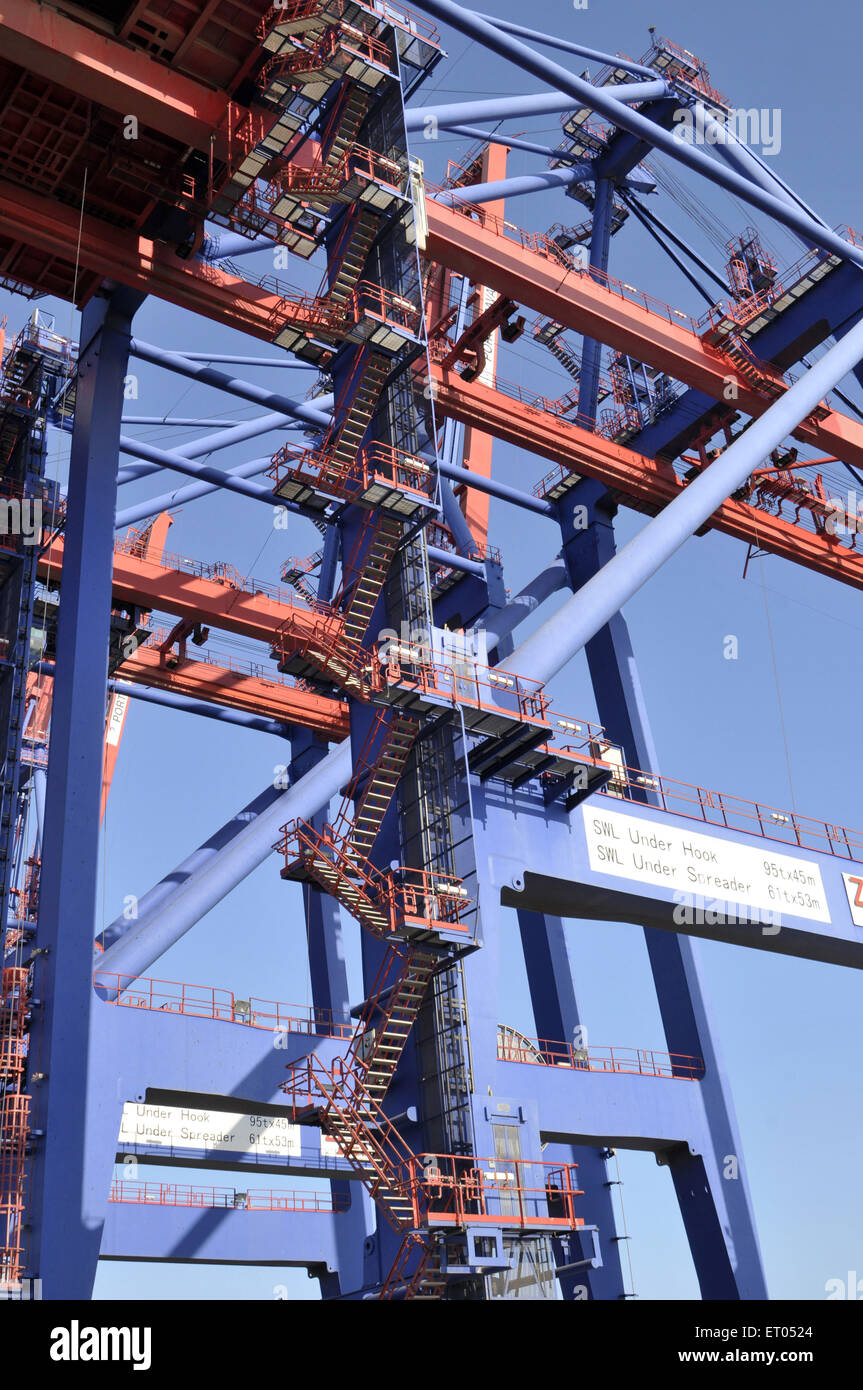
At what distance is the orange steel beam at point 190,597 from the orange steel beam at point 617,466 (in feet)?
17.8

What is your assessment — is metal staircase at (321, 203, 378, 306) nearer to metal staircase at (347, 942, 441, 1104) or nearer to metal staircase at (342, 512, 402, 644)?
metal staircase at (342, 512, 402, 644)

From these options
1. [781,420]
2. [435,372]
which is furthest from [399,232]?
[781,420]

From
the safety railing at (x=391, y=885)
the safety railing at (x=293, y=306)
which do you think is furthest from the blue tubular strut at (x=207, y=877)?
the safety railing at (x=293, y=306)

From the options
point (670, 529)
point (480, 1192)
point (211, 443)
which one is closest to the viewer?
point (480, 1192)

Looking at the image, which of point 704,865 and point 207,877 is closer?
point 704,865

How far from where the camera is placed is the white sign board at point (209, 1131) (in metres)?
24.8

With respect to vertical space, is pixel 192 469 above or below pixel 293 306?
above

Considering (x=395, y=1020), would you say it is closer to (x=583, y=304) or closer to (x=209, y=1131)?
(x=209, y=1131)

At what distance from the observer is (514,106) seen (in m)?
25.3

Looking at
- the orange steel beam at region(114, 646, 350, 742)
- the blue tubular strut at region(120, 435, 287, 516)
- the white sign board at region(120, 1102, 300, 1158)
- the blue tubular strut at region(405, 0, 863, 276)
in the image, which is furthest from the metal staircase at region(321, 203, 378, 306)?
Answer: the white sign board at region(120, 1102, 300, 1158)

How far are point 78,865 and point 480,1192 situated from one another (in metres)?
7.42

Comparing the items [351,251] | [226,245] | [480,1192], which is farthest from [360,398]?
[480,1192]
